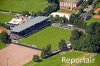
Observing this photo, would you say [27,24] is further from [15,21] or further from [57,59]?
[57,59]

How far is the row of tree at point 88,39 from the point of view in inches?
266

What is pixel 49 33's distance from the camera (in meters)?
7.56

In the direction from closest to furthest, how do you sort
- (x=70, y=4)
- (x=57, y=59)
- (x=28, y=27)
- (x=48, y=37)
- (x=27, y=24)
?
(x=57, y=59)
(x=48, y=37)
(x=28, y=27)
(x=27, y=24)
(x=70, y=4)

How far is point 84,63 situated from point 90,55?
38cm

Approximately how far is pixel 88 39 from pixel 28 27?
134 centimetres

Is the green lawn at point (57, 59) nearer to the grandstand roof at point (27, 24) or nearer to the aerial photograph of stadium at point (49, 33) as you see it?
the aerial photograph of stadium at point (49, 33)

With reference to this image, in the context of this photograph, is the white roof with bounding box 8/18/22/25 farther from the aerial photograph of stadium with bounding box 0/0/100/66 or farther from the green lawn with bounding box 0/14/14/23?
the green lawn with bounding box 0/14/14/23

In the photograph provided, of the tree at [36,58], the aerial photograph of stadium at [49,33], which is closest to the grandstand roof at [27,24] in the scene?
the aerial photograph of stadium at [49,33]

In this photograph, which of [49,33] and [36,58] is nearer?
[36,58]

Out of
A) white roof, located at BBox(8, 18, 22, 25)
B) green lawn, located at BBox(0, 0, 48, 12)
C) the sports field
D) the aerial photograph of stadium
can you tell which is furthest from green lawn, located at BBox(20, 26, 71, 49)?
green lawn, located at BBox(0, 0, 48, 12)

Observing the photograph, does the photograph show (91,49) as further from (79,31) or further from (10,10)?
(10,10)

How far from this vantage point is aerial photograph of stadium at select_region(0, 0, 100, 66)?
6723 millimetres

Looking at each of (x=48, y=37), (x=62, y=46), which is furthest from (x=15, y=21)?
(x=62, y=46)

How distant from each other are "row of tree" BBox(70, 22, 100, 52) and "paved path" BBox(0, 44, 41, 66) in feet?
2.13
